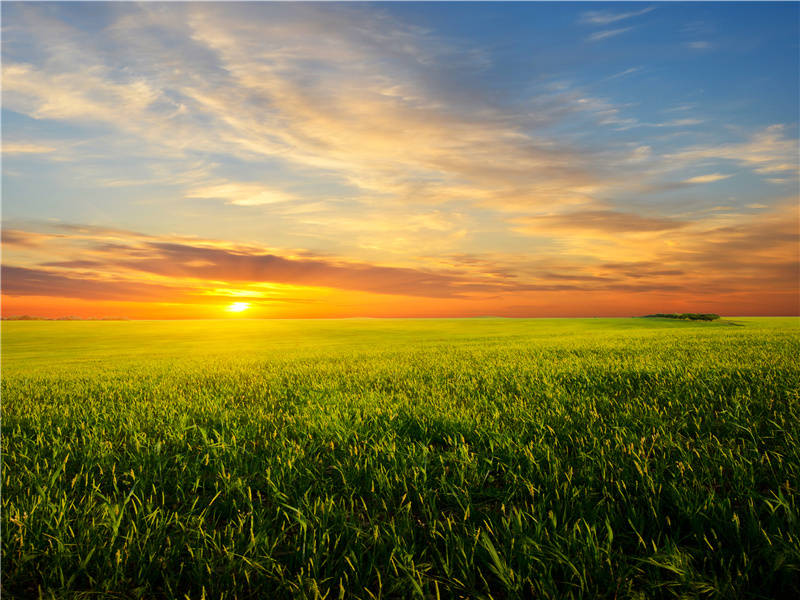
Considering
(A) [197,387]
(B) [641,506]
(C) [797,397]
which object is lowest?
(A) [197,387]

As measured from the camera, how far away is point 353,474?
13.5 feet

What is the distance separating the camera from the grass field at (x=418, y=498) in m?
2.68

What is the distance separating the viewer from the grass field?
268cm

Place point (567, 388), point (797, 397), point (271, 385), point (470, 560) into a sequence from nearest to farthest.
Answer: point (470, 560)
point (797, 397)
point (567, 388)
point (271, 385)

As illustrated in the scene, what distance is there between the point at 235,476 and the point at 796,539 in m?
4.67

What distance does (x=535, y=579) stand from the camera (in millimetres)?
2586

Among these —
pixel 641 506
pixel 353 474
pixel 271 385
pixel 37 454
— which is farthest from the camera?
pixel 271 385

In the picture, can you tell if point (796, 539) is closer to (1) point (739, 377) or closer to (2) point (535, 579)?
(2) point (535, 579)

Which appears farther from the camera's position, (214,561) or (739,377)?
(739,377)

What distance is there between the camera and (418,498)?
369cm

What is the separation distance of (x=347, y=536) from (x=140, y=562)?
1461mm

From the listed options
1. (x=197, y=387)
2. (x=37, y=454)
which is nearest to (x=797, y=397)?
(x=37, y=454)

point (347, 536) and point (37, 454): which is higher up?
point (347, 536)

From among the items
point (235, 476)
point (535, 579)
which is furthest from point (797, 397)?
point (235, 476)
